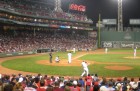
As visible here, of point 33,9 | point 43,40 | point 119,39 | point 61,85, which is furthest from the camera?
point 119,39

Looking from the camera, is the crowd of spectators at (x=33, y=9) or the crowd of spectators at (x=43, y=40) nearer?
the crowd of spectators at (x=43, y=40)

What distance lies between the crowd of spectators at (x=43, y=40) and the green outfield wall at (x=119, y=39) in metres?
3.72

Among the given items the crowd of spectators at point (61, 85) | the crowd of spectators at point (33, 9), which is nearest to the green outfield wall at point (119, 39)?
the crowd of spectators at point (33, 9)

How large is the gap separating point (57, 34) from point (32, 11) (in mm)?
12606

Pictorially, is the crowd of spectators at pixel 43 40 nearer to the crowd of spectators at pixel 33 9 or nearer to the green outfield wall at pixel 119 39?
the green outfield wall at pixel 119 39

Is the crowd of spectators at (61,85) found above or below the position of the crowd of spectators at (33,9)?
below

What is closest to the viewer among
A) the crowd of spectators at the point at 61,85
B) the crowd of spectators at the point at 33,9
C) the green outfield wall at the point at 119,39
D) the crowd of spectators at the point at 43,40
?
the crowd of spectators at the point at 61,85

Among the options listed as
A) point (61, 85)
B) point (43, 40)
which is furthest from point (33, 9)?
point (61, 85)

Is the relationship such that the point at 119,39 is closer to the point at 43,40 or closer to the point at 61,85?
the point at 43,40

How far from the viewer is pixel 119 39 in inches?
2753

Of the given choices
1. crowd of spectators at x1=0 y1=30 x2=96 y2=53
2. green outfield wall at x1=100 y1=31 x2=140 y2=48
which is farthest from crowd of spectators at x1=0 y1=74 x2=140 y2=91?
green outfield wall at x1=100 y1=31 x2=140 y2=48

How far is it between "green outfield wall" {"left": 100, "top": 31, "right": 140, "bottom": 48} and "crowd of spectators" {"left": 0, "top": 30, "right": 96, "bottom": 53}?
372 cm

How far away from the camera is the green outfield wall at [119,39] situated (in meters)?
69.4

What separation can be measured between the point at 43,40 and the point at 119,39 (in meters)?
25.8
